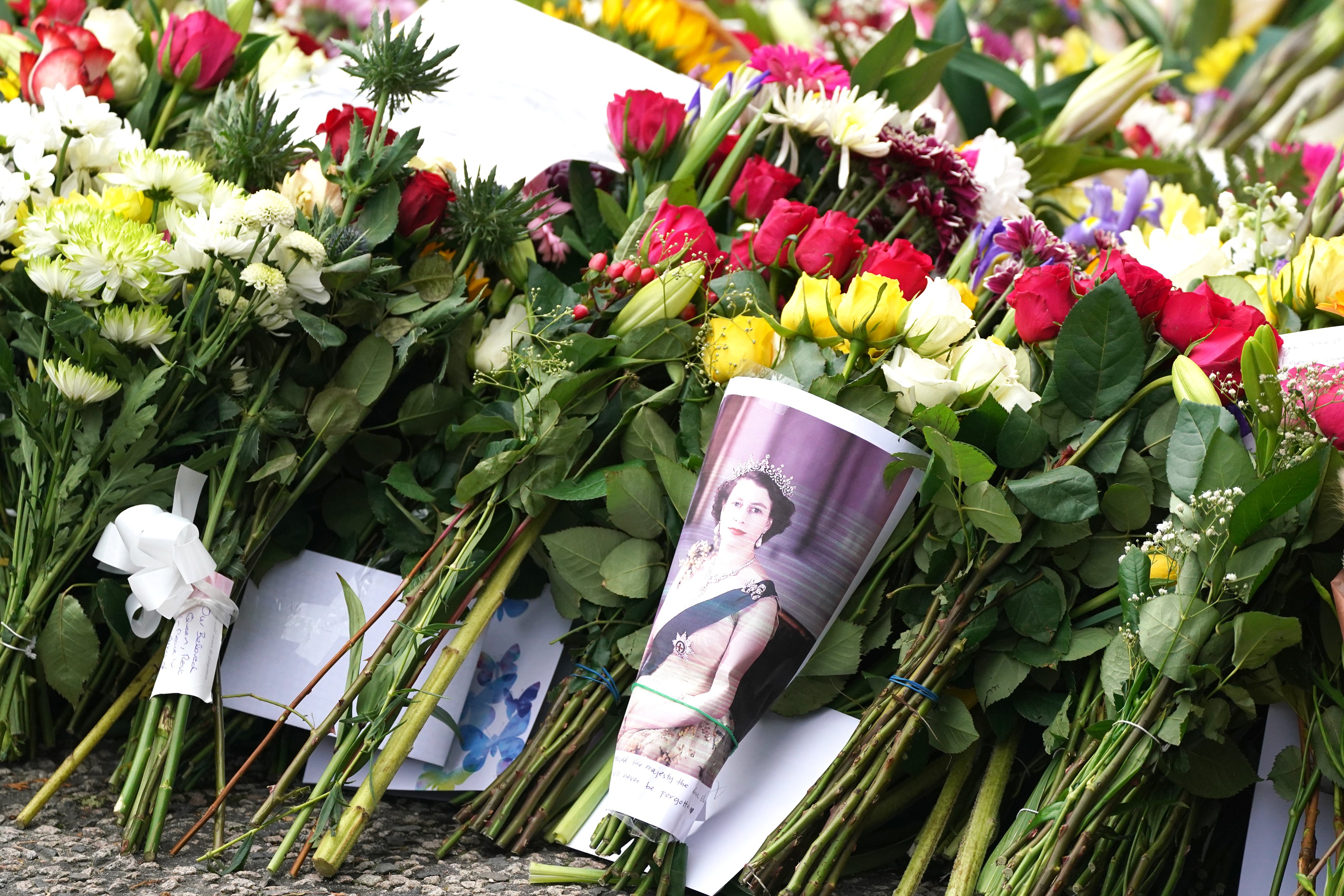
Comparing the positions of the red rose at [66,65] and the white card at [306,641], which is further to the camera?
the red rose at [66,65]

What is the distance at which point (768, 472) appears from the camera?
0.75 m

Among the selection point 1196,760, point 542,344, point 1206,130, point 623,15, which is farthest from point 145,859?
point 1206,130

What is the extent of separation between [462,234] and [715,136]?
0.97 feet

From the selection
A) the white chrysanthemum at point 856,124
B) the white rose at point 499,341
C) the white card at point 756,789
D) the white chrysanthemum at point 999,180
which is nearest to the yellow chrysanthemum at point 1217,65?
the white chrysanthemum at point 999,180

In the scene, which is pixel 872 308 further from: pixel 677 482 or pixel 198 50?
pixel 198 50

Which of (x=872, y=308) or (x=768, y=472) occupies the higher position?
(x=872, y=308)

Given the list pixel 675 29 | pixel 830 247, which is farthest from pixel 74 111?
pixel 675 29

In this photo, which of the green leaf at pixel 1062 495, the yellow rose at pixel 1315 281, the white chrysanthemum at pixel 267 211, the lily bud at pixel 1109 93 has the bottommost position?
the white chrysanthemum at pixel 267 211

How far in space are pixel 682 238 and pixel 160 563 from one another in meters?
0.50

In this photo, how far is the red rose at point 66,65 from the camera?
40.0 inches

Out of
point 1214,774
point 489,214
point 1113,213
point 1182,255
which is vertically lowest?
point 1214,774

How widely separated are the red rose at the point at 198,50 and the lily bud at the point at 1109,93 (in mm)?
971

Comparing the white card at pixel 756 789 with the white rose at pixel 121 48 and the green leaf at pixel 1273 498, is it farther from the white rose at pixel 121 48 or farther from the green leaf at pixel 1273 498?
the white rose at pixel 121 48

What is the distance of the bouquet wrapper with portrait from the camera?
2.40 ft
